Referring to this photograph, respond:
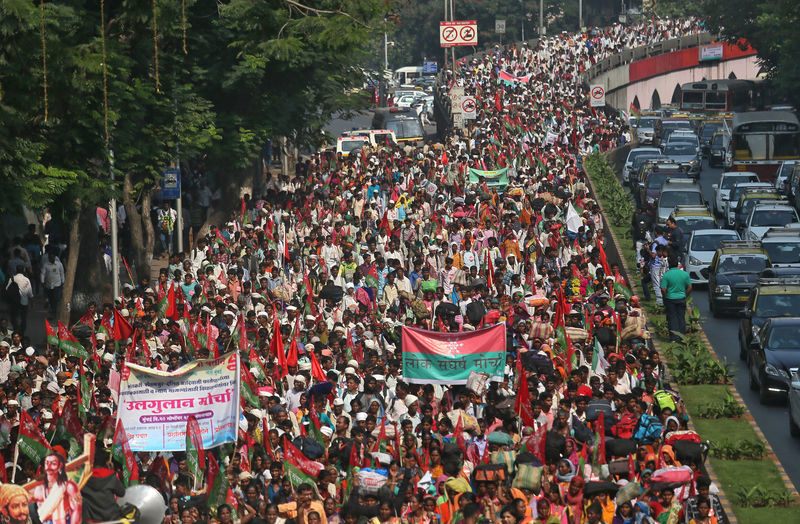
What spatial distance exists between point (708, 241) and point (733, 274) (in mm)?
3025

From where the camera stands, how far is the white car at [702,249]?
30.0 metres

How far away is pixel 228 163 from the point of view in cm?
3597

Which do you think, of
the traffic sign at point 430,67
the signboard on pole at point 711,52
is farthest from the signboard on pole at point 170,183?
the traffic sign at point 430,67

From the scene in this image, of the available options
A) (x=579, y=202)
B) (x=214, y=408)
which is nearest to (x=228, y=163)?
(x=579, y=202)

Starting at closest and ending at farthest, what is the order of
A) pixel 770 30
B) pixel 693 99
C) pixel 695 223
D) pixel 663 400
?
1. pixel 663 400
2. pixel 695 223
3. pixel 770 30
4. pixel 693 99

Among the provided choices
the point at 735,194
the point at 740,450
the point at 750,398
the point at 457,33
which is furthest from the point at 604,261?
the point at 457,33

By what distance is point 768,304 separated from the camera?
2367cm

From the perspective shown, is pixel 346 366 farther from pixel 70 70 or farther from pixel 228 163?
pixel 228 163

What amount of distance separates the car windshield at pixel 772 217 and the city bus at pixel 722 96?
32823 mm

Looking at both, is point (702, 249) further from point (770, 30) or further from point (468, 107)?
point (770, 30)

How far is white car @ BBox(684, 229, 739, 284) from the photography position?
30047mm

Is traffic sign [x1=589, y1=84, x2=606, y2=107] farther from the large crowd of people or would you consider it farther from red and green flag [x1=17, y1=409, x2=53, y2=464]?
red and green flag [x1=17, y1=409, x2=53, y2=464]

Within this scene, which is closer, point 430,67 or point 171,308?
point 171,308

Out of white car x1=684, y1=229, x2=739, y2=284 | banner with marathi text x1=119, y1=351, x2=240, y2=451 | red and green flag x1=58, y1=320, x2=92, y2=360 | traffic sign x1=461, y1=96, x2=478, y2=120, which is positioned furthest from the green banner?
banner with marathi text x1=119, y1=351, x2=240, y2=451
